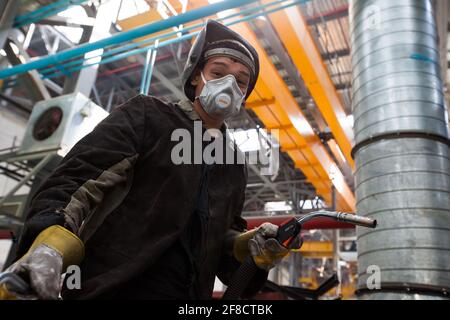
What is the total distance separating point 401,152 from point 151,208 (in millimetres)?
1569

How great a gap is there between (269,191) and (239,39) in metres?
9.89

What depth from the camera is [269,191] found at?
37.0 feet

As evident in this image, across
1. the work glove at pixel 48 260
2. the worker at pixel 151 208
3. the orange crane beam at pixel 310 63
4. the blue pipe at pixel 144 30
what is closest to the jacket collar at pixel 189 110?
the worker at pixel 151 208

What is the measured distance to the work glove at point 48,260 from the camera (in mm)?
760

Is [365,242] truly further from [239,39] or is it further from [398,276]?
[239,39]

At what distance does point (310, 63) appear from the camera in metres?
4.82

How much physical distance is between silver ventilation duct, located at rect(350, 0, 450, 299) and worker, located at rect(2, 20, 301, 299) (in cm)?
98

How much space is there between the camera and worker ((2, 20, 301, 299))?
→ 3.23 feet

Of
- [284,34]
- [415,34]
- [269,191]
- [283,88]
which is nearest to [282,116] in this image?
[283,88]

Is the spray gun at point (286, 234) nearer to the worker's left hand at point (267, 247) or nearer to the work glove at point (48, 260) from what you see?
the worker's left hand at point (267, 247)

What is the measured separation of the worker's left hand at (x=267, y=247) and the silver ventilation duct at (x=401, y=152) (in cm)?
99

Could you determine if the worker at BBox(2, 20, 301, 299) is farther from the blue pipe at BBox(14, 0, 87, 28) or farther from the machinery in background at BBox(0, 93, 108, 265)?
the blue pipe at BBox(14, 0, 87, 28)

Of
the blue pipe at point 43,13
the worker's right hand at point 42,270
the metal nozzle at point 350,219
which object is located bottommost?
the worker's right hand at point 42,270
